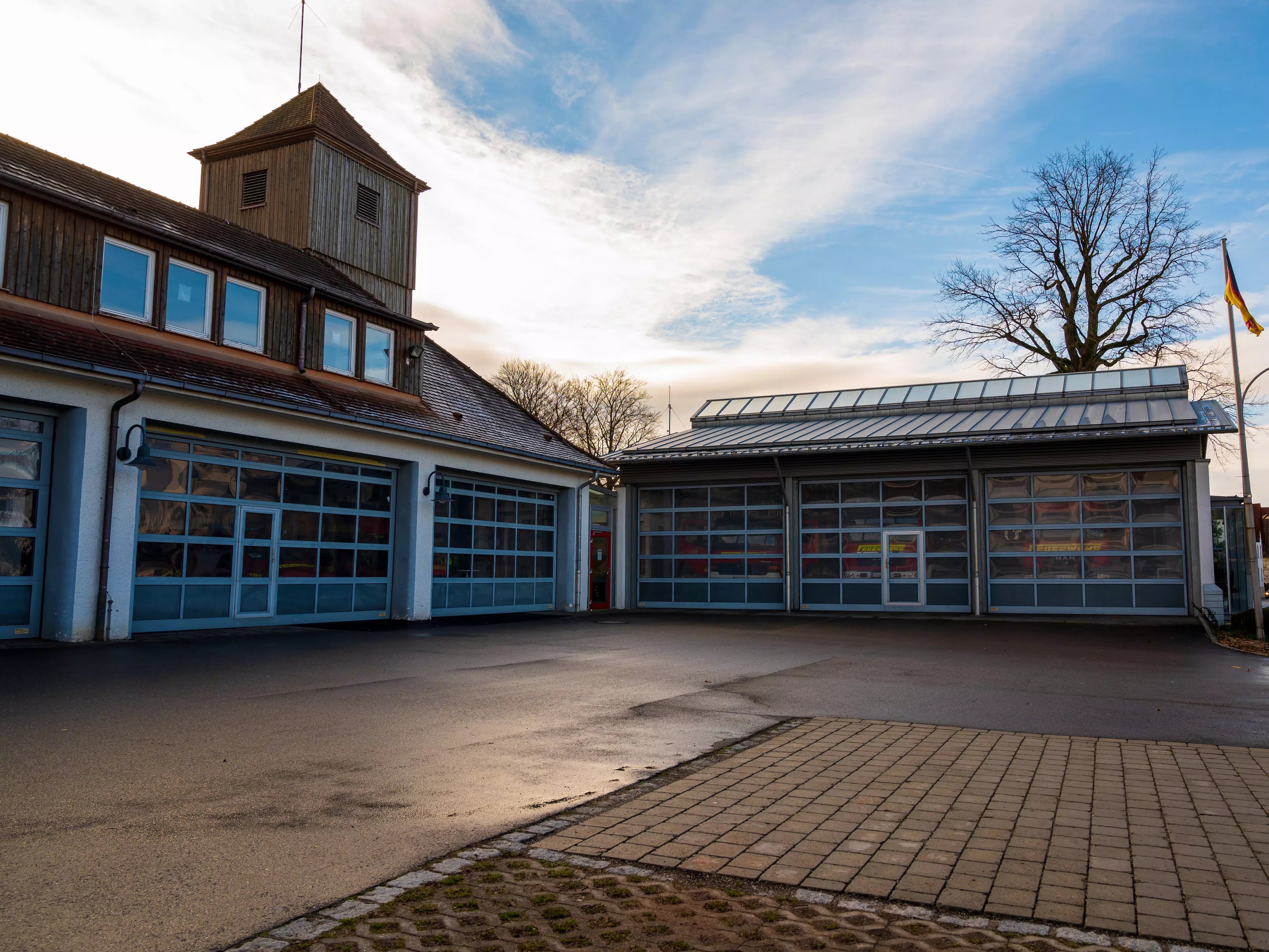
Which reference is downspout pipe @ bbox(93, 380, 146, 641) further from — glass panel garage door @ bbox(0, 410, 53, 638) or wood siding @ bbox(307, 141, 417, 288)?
wood siding @ bbox(307, 141, 417, 288)

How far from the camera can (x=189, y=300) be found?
49.5ft

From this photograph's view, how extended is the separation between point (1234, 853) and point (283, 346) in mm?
15556

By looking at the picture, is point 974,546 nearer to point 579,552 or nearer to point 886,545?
point 886,545

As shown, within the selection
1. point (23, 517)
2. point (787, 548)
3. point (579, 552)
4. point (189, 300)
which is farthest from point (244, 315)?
point (787, 548)

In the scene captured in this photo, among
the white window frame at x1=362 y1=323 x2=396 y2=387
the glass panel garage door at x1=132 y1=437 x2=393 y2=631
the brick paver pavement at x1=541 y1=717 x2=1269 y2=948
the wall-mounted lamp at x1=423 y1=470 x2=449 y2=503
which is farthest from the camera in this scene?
the white window frame at x1=362 y1=323 x2=396 y2=387

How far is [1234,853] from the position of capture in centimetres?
445

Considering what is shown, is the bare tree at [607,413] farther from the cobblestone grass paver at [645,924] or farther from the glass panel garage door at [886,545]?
the cobblestone grass paver at [645,924]

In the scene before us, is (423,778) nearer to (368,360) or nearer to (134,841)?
(134,841)

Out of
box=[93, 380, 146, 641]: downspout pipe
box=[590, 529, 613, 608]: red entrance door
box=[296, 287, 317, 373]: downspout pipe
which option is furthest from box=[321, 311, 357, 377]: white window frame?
box=[590, 529, 613, 608]: red entrance door

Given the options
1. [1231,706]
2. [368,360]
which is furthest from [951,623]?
[368,360]

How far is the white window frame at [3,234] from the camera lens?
1247 centimetres

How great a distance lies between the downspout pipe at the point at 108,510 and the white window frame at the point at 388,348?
6.10m

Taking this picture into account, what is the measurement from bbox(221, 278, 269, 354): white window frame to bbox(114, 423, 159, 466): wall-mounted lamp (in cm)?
293

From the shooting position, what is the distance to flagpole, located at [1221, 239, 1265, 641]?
1686cm
